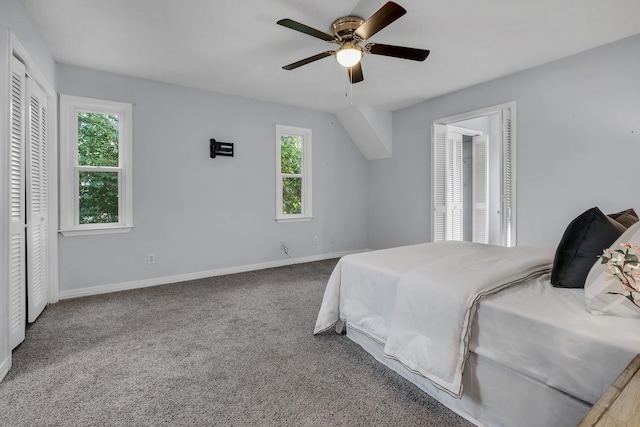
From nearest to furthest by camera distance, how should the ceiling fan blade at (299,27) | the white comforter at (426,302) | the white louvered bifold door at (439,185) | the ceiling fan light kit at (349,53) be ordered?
the white comforter at (426,302), the ceiling fan blade at (299,27), the ceiling fan light kit at (349,53), the white louvered bifold door at (439,185)

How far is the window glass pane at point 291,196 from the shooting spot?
5039 mm

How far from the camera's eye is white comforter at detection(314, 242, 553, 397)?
1474mm

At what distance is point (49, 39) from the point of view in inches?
112

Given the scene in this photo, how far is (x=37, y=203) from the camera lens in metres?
2.78

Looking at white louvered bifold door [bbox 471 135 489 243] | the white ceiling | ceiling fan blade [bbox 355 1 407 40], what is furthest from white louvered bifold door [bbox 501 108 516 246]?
ceiling fan blade [bbox 355 1 407 40]

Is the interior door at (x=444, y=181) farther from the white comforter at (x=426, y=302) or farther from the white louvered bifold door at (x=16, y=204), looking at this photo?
the white louvered bifold door at (x=16, y=204)

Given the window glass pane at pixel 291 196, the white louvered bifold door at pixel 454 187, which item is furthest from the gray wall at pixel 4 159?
the white louvered bifold door at pixel 454 187

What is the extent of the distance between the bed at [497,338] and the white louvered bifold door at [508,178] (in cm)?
195

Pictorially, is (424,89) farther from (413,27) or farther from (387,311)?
(387,311)

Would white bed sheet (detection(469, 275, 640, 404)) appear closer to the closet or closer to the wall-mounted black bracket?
the closet

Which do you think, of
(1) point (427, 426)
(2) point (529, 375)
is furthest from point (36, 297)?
(2) point (529, 375)

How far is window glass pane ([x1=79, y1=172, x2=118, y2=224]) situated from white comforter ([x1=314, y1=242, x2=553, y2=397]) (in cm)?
296

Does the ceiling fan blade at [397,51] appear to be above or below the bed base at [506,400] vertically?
above

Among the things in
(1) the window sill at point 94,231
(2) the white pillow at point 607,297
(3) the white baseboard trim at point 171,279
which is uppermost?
(1) the window sill at point 94,231
